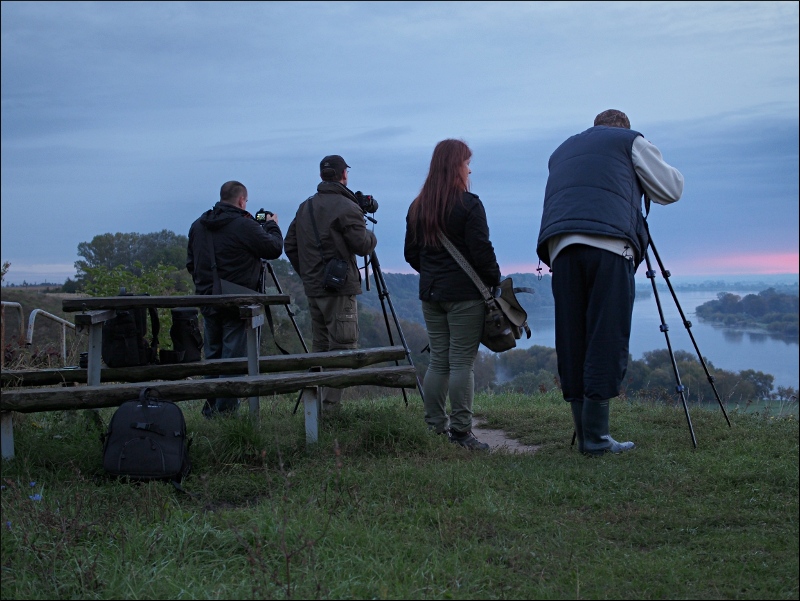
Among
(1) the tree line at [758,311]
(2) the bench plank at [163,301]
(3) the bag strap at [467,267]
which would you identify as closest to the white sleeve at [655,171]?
(1) the tree line at [758,311]

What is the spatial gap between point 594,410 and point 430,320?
1330mm

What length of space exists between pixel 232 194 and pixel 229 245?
451 millimetres

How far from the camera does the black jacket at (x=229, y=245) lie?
638cm

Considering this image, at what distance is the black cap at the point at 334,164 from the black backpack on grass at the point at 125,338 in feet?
5.86

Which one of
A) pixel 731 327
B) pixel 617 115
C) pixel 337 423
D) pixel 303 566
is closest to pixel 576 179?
pixel 617 115

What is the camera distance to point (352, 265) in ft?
20.2

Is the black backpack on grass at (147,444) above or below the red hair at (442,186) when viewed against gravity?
below

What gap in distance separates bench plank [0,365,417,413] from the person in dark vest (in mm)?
1176

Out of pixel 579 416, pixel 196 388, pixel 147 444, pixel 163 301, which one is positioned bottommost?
pixel 147 444

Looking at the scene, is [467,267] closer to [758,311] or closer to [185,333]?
[758,311]

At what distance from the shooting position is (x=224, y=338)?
6.56m

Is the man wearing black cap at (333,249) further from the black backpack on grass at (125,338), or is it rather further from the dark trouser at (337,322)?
the black backpack on grass at (125,338)

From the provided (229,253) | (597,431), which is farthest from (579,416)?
(229,253)

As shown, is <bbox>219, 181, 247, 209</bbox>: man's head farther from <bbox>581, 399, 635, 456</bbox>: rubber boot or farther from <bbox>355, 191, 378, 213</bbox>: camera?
<bbox>581, 399, 635, 456</bbox>: rubber boot
